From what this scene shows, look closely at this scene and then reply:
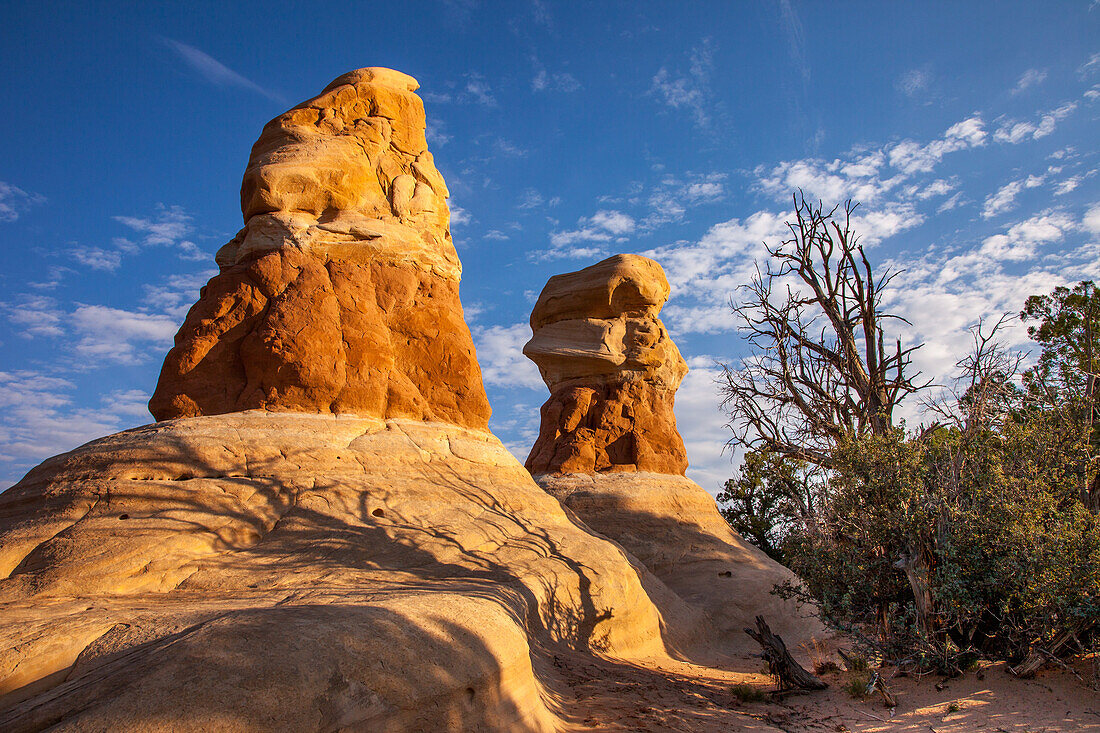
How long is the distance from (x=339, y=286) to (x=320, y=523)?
4.55 metres

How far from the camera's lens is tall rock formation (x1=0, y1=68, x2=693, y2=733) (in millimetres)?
4664

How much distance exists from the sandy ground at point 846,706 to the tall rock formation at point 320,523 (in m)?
0.57

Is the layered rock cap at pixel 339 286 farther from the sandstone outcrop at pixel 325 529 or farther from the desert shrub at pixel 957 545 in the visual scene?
the desert shrub at pixel 957 545

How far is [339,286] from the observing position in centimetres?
1173

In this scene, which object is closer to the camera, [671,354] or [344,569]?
[344,569]

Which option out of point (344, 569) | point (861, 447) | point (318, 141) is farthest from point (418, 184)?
point (861, 447)

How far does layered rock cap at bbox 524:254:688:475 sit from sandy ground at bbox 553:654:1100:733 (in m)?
10.0

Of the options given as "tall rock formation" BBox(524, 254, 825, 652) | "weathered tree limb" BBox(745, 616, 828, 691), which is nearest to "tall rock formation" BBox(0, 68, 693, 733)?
"weathered tree limb" BBox(745, 616, 828, 691)

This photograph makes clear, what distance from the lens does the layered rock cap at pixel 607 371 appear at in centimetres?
1953

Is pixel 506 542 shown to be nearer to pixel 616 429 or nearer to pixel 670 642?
pixel 670 642

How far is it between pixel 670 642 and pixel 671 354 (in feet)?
34.4

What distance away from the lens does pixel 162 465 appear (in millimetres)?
8734

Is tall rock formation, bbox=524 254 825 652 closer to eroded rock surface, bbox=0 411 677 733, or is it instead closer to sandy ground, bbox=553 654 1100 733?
eroded rock surface, bbox=0 411 677 733

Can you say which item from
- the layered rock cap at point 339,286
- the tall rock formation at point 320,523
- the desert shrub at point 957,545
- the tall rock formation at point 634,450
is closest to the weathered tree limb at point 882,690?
the desert shrub at point 957,545
